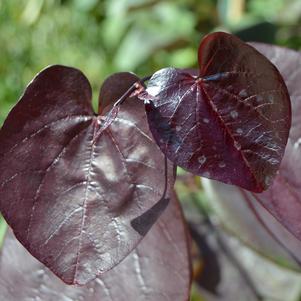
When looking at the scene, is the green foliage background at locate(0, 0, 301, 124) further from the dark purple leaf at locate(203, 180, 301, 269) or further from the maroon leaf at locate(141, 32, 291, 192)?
the maroon leaf at locate(141, 32, 291, 192)

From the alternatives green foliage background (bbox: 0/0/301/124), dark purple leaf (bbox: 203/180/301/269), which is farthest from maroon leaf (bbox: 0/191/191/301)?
green foliage background (bbox: 0/0/301/124)

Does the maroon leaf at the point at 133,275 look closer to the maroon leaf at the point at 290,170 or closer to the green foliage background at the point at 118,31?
the maroon leaf at the point at 290,170

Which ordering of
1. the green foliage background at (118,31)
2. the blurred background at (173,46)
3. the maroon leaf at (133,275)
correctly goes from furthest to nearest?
the green foliage background at (118,31) < the blurred background at (173,46) < the maroon leaf at (133,275)

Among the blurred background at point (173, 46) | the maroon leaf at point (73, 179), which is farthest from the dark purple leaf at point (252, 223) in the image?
the maroon leaf at point (73, 179)

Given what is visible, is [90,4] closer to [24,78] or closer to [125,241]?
[24,78]

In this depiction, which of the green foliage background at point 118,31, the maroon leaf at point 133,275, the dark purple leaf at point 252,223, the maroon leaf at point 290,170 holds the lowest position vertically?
the green foliage background at point 118,31

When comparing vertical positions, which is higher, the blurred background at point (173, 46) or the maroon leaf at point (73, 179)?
the maroon leaf at point (73, 179)

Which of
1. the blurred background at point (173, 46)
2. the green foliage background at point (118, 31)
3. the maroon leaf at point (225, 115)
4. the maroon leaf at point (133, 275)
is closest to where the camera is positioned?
the maroon leaf at point (225, 115)

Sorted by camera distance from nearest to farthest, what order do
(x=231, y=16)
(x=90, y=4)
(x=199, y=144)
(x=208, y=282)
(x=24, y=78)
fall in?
(x=199, y=144)
(x=208, y=282)
(x=231, y=16)
(x=24, y=78)
(x=90, y=4)

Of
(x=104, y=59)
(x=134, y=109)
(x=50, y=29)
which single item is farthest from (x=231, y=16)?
(x=134, y=109)
